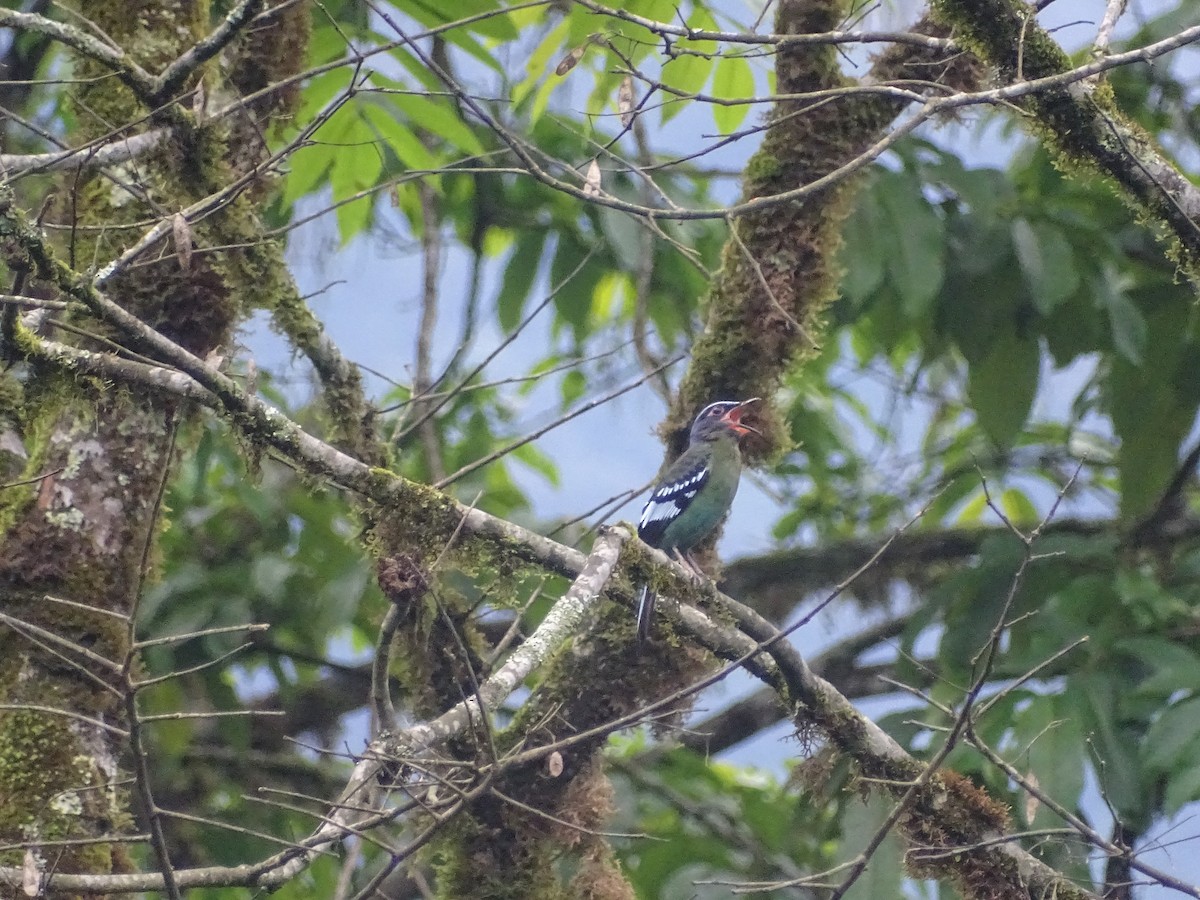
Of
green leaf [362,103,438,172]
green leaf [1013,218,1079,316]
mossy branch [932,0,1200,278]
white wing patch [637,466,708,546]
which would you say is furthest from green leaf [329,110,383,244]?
green leaf [1013,218,1079,316]

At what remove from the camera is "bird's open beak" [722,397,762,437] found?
4.53 meters

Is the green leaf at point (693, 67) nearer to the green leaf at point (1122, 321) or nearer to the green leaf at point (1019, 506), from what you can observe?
the green leaf at point (1122, 321)

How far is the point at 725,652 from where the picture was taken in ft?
12.6

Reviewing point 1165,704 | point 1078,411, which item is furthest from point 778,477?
point 1165,704

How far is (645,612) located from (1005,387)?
1.95 meters

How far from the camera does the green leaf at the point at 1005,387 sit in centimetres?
508

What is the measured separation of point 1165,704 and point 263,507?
3.33 m

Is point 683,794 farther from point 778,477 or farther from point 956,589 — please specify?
point 956,589

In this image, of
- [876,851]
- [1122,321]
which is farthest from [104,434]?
[1122,321]

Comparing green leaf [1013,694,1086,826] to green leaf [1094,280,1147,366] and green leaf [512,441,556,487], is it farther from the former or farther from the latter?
green leaf [512,441,556,487]

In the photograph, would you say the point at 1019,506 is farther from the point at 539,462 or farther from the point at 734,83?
the point at 734,83

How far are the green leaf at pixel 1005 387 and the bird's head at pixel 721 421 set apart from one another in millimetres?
924

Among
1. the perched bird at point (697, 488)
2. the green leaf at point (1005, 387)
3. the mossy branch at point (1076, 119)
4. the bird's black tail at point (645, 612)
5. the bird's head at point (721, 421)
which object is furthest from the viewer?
the green leaf at point (1005, 387)

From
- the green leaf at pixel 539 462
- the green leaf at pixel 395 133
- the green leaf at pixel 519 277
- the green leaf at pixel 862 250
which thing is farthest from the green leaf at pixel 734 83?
the green leaf at pixel 539 462
